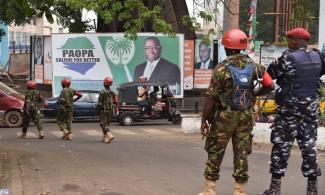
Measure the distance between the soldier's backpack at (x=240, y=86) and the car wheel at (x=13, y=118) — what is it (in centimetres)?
1689

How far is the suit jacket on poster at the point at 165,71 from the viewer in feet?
92.4

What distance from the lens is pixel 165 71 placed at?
2827cm

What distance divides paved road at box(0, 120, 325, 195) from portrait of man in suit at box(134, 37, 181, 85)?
569 inches

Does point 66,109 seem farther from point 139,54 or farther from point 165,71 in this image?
point 165,71

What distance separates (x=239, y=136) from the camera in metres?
5.97

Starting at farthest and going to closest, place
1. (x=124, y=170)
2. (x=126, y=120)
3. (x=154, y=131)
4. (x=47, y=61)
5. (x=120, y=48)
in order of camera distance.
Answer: (x=47, y=61) < (x=120, y=48) < (x=126, y=120) < (x=154, y=131) < (x=124, y=170)

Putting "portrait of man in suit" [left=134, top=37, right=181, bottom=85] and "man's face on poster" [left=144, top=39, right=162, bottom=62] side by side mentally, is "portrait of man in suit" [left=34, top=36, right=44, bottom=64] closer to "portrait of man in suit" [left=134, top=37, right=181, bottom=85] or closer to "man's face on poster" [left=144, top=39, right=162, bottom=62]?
"portrait of man in suit" [left=134, top=37, right=181, bottom=85]

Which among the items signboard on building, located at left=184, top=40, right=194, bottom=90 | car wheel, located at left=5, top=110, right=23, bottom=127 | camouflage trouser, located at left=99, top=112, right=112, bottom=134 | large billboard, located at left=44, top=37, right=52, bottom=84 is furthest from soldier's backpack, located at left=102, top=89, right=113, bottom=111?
large billboard, located at left=44, top=37, right=52, bottom=84

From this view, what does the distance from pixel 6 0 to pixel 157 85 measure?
1238 cm

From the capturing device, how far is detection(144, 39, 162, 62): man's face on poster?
91.8 ft

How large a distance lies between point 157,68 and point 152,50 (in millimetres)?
899

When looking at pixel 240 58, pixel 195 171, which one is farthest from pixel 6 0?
pixel 240 58

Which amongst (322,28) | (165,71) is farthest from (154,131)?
(165,71)

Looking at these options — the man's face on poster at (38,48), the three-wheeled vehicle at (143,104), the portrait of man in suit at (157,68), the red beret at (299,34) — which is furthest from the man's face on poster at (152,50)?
the red beret at (299,34)
